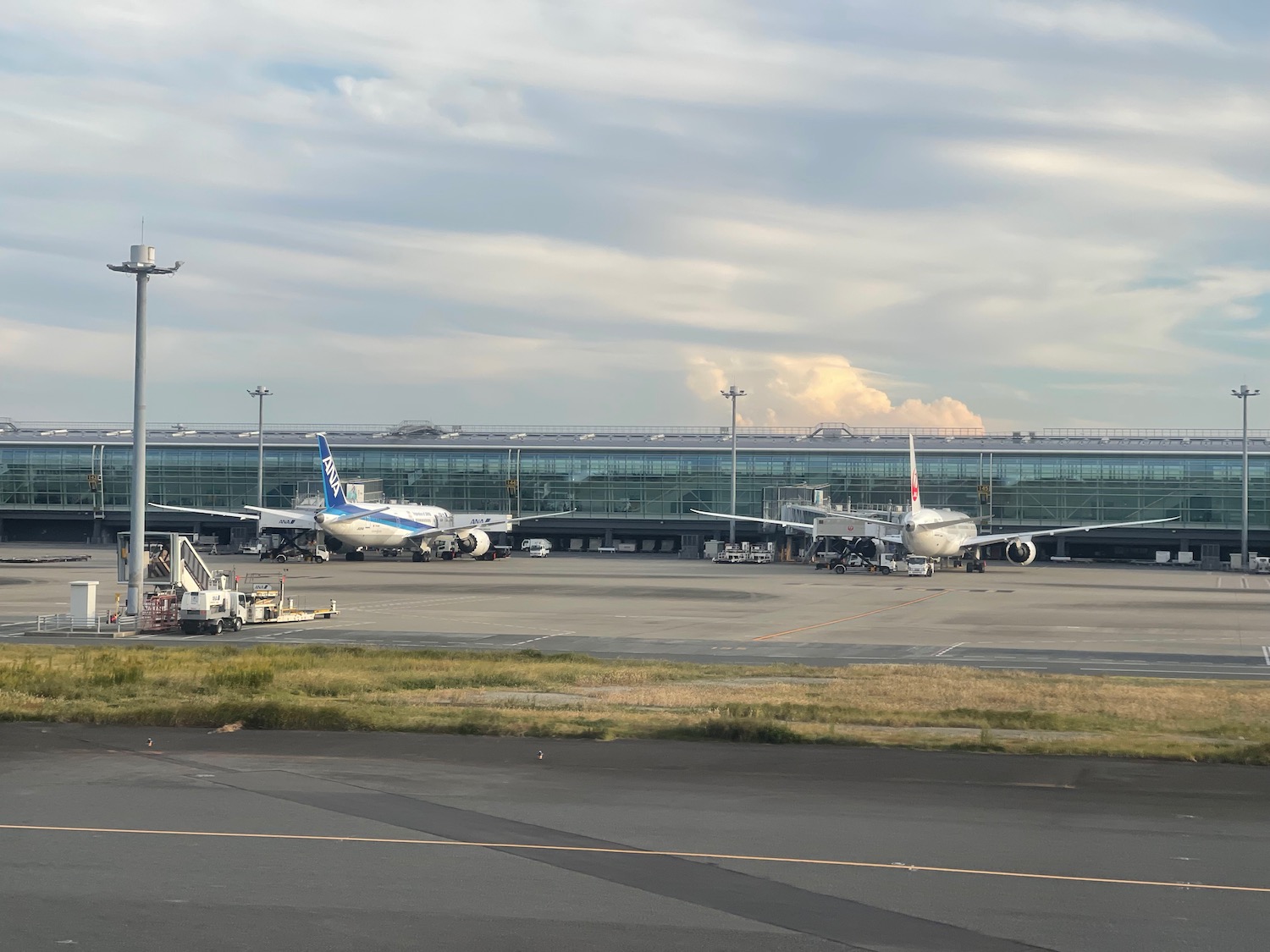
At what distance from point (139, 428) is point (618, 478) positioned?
324 ft

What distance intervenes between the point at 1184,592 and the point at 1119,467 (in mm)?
65200

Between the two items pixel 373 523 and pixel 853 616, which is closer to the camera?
pixel 853 616

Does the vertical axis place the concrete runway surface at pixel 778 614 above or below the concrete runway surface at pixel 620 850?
below

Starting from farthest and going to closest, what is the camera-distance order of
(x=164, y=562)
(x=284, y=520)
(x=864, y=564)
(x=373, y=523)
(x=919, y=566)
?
(x=284, y=520)
(x=864, y=564)
(x=373, y=523)
(x=919, y=566)
(x=164, y=562)

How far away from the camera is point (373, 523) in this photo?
326 feet

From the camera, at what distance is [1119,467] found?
443ft

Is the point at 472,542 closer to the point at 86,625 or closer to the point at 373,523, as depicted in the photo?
the point at 373,523

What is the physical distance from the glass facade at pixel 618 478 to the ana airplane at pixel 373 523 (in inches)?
1163

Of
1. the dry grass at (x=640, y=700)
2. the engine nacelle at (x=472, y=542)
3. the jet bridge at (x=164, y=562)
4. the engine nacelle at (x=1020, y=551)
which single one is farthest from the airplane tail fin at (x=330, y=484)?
the dry grass at (x=640, y=700)

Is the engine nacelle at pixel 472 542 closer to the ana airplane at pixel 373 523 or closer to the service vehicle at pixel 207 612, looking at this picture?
the ana airplane at pixel 373 523

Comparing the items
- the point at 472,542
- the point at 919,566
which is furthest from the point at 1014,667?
the point at 472,542

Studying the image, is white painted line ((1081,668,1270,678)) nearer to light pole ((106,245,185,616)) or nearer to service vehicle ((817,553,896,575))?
light pole ((106,245,185,616))

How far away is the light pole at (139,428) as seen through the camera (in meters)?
44.1

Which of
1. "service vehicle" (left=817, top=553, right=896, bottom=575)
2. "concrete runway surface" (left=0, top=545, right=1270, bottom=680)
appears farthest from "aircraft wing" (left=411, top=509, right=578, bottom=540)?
"service vehicle" (left=817, top=553, right=896, bottom=575)
